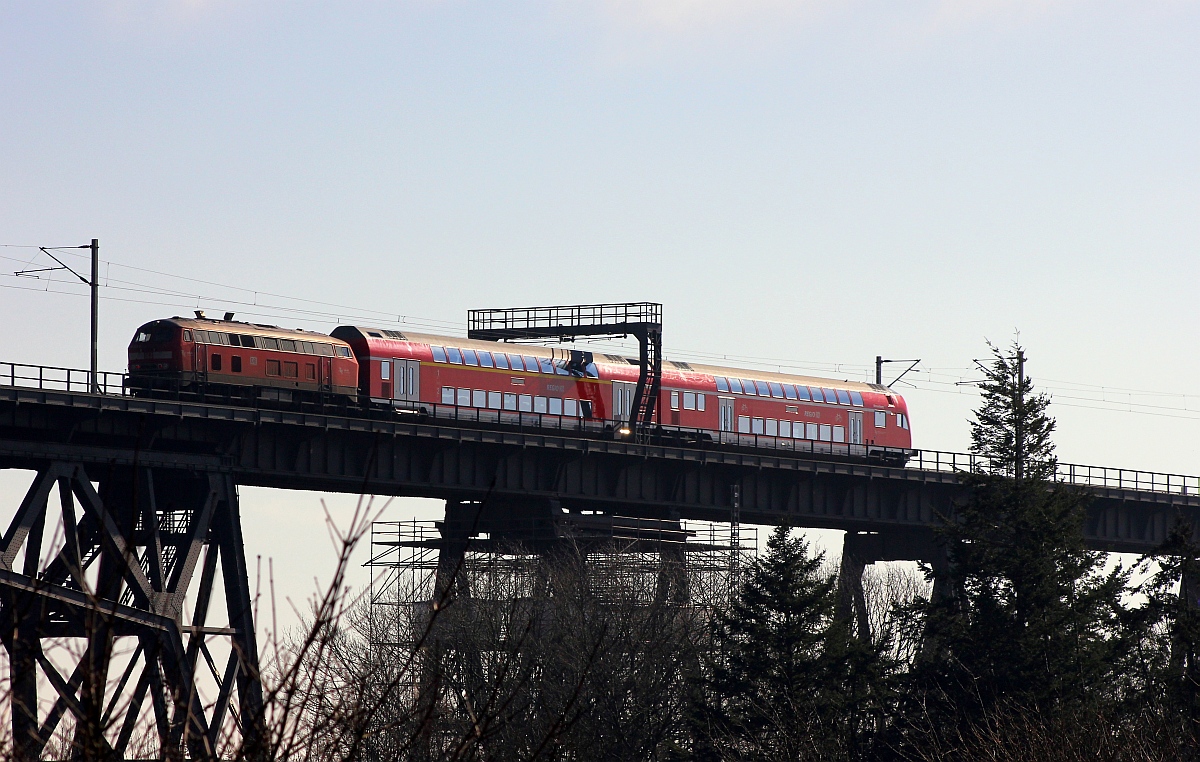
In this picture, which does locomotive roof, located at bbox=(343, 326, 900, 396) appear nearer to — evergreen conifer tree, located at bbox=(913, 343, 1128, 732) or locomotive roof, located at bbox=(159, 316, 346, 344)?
locomotive roof, located at bbox=(159, 316, 346, 344)

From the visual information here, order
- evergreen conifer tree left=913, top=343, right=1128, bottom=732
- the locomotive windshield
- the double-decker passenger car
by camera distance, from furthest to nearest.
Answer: the locomotive windshield < the double-decker passenger car < evergreen conifer tree left=913, top=343, right=1128, bottom=732

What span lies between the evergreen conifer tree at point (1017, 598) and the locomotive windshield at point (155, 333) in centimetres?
2764

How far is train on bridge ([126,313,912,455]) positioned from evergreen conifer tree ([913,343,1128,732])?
19478 mm

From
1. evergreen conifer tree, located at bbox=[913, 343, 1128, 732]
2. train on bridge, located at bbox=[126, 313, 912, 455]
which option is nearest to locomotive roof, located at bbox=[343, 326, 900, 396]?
train on bridge, located at bbox=[126, 313, 912, 455]

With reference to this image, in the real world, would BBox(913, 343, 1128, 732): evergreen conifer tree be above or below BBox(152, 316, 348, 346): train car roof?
below

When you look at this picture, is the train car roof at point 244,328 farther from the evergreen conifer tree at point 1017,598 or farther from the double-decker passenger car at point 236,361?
the evergreen conifer tree at point 1017,598

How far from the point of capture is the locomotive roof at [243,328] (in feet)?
202

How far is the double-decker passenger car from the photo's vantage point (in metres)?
61.1

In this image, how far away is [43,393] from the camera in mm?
53094

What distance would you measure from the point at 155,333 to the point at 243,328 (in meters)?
3.10

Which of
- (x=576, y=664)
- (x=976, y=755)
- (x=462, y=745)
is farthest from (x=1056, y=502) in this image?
(x=462, y=745)

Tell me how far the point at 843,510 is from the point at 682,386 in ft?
30.0

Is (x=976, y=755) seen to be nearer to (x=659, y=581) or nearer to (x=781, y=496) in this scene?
(x=659, y=581)

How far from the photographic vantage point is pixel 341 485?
6362 cm
